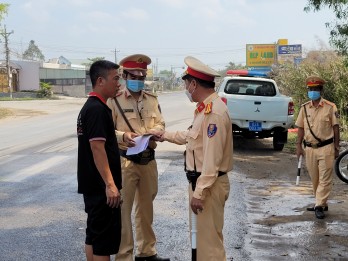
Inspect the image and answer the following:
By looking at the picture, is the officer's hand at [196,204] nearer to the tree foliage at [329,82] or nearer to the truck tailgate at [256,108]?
the truck tailgate at [256,108]

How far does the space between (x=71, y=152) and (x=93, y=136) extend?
937 centimetres

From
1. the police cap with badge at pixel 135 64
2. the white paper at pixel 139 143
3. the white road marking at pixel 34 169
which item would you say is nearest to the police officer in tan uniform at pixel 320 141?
the police cap with badge at pixel 135 64

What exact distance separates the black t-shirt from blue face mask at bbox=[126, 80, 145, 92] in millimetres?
1059

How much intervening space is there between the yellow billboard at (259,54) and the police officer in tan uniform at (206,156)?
5188 cm

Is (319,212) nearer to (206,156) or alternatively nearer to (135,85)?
(135,85)

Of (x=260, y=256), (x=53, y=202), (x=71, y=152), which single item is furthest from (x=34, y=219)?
(x=71, y=152)

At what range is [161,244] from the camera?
5.36 m

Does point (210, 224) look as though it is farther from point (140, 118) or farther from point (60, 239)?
point (60, 239)

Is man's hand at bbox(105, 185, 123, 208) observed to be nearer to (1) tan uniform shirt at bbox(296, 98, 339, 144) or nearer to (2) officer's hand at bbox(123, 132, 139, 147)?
(2) officer's hand at bbox(123, 132, 139, 147)

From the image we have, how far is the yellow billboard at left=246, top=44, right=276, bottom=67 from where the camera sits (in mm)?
54750

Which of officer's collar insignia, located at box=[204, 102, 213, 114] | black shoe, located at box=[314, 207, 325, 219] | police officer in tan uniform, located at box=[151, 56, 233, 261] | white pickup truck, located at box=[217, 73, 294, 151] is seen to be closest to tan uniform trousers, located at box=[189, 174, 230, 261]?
police officer in tan uniform, located at box=[151, 56, 233, 261]

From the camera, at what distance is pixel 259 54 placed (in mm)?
55000

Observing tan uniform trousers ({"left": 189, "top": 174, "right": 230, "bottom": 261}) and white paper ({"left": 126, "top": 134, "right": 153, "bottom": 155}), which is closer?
tan uniform trousers ({"left": 189, "top": 174, "right": 230, "bottom": 261})

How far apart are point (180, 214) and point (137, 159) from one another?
6.98 feet
